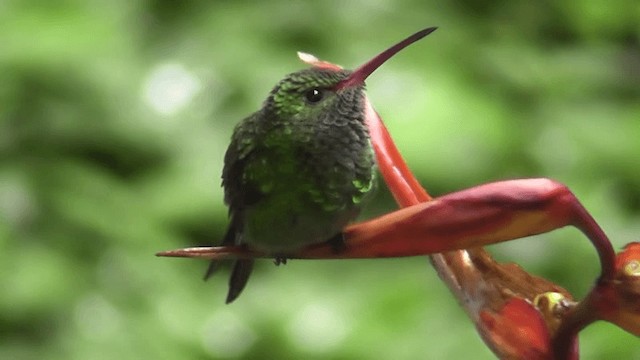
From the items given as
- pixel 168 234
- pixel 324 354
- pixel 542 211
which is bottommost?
pixel 324 354

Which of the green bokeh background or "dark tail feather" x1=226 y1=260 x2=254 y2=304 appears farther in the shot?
the green bokeh background

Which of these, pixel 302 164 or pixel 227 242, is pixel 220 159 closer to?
pixel 227 242

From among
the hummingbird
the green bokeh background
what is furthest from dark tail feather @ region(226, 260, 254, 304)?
the green bokeh background

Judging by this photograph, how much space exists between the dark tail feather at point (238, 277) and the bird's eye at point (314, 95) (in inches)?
7.0

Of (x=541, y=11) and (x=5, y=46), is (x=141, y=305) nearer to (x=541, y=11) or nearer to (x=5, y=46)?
(x=5, y=46)

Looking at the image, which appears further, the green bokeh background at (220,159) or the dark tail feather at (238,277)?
the green bokeh background at (220,159)

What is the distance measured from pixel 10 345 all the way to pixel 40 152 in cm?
42

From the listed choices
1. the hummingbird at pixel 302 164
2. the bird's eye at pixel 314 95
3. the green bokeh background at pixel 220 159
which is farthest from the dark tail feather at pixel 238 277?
→ the green bokeh background at pixel 220 159

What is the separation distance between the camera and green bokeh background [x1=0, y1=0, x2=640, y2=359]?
7.02ft

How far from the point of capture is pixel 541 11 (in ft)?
10.5

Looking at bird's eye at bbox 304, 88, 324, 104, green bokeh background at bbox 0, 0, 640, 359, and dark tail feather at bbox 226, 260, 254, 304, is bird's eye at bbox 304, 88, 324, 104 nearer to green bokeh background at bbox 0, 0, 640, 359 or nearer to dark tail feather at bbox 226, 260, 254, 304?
dark tail feather at bbox 226, 260, 254, 304

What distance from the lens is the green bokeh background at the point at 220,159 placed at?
214 cm

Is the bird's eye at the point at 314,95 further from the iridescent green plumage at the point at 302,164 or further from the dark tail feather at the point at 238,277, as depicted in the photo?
the dark tail feather at the point at 238,277

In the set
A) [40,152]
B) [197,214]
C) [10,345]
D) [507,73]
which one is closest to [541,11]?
[507,73]
